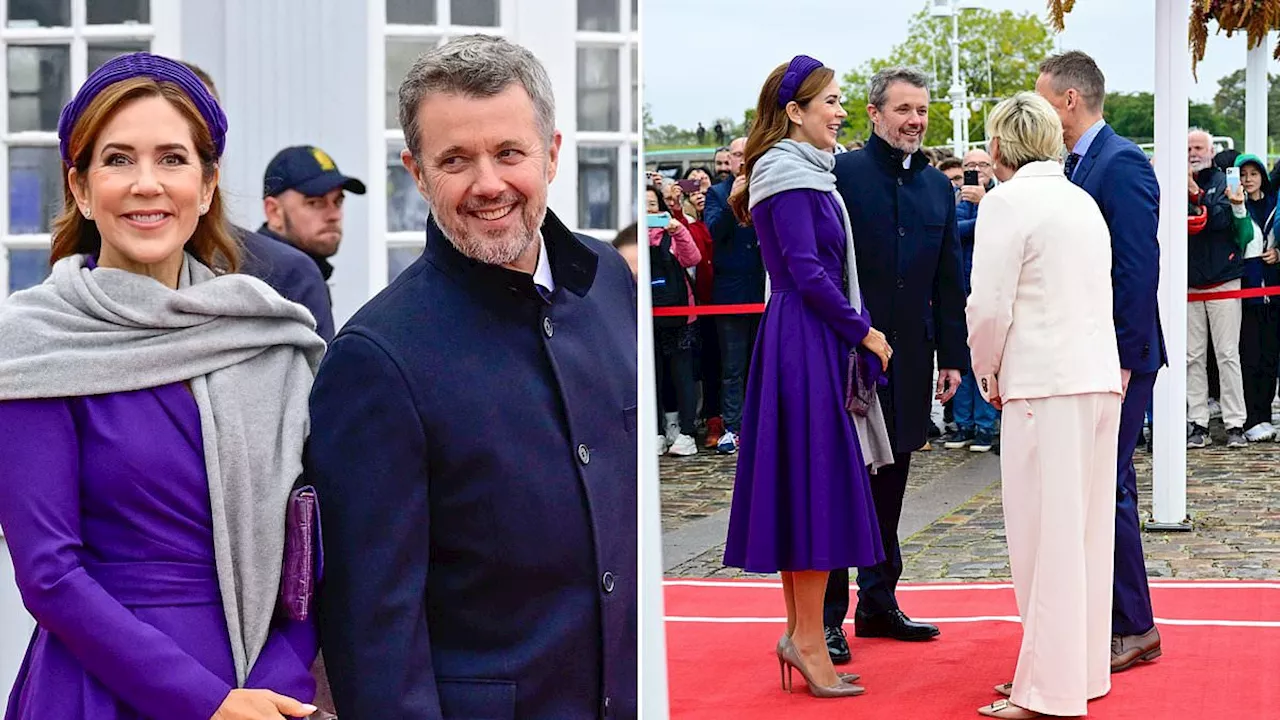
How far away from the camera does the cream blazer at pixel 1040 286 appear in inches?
127

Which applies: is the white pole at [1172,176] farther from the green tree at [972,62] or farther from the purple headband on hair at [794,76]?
the purple headband on hair at [794,76]

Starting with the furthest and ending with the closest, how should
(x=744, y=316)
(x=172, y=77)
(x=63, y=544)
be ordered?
(x=744, y=316) < (x=172, y=77) < (x=63, y=544)

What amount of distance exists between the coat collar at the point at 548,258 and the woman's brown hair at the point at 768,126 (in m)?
1.37

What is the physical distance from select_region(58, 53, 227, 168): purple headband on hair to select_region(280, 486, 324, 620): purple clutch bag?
1.25 ft

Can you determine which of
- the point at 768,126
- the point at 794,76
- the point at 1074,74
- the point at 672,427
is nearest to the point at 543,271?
the point at 672,427

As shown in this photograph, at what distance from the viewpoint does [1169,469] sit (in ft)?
18.1

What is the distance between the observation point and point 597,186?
1.55 meters

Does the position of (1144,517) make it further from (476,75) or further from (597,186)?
(476,75)

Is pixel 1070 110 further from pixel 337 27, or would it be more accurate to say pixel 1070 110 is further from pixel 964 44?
pixel 337 27

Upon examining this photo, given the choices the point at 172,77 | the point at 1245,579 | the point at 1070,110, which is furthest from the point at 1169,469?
the point at 172,77

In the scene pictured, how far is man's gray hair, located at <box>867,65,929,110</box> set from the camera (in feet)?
11.0

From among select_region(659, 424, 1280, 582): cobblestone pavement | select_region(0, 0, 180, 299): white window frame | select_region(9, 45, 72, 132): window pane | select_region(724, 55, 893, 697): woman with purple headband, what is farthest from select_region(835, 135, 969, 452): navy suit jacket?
select_region(9, 45, 72, 132): window pane

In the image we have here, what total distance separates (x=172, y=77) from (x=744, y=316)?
71.1 inches

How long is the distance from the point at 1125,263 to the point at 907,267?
1.55ft
